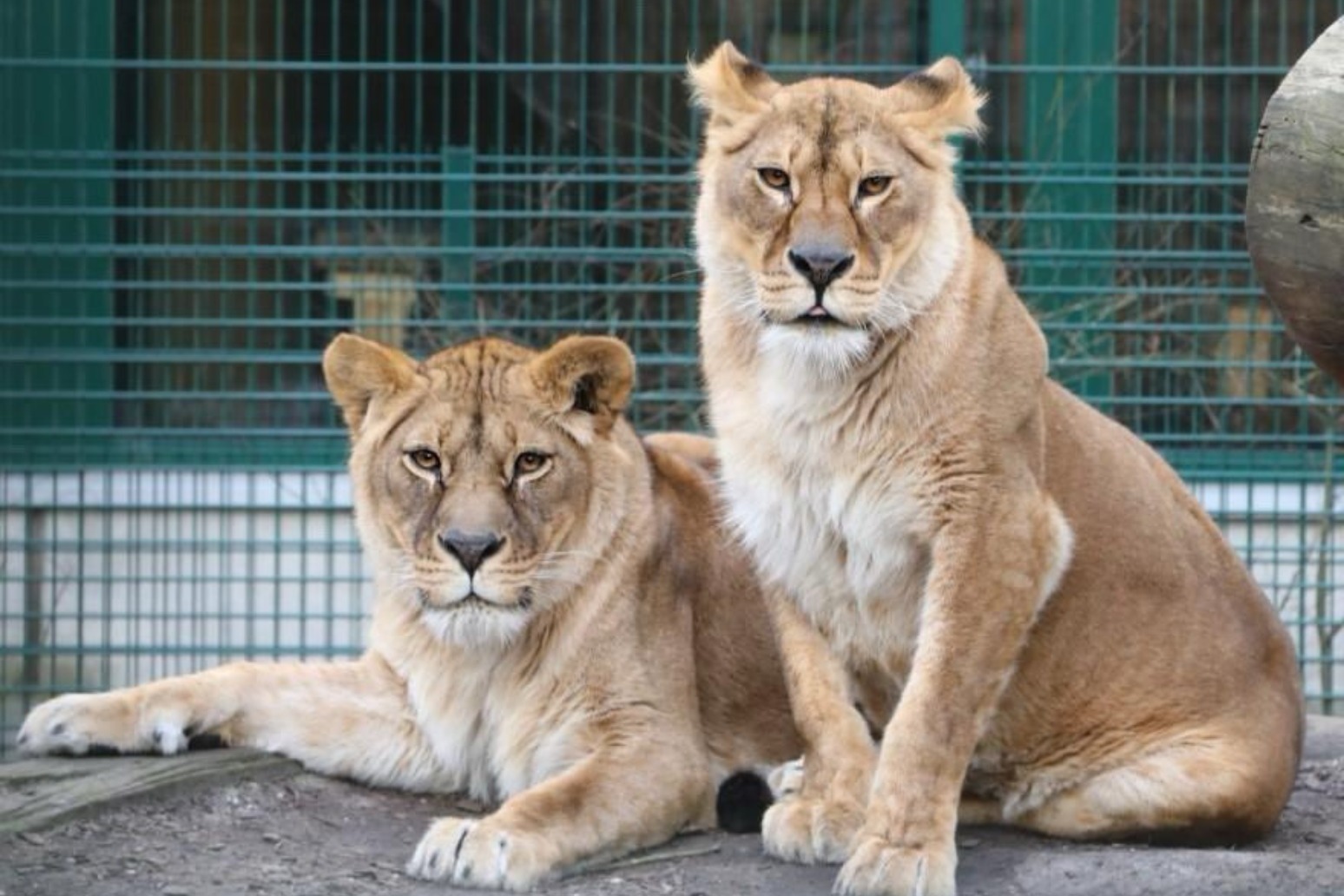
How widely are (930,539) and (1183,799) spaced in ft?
2.44

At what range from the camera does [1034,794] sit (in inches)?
194

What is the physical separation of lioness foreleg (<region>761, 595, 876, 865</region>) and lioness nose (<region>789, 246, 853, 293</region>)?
70cm

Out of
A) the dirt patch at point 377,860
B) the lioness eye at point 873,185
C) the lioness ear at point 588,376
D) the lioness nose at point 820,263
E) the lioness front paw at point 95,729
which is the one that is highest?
the lioness eye at point 873,185

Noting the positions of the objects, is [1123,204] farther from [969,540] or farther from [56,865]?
[56,865]

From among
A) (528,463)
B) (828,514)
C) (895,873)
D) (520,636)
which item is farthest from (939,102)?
(895,873)

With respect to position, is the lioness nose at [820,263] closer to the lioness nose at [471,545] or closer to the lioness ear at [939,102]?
the lioness ear at [939,102]

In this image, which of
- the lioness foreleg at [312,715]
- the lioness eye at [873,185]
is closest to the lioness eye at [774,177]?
the lioness eye at [873,185]

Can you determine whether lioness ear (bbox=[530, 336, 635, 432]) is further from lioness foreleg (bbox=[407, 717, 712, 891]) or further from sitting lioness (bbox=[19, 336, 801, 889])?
lioness foreleg (bbox=[407, 717, 712, 891])

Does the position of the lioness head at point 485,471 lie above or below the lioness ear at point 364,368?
below

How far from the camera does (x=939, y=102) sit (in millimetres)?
4887

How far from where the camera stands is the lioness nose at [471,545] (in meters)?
4.91

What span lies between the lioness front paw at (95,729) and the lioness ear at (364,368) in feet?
2.65

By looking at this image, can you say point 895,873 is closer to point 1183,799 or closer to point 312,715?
point 1183,799

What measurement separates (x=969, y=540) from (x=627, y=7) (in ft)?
13.9
